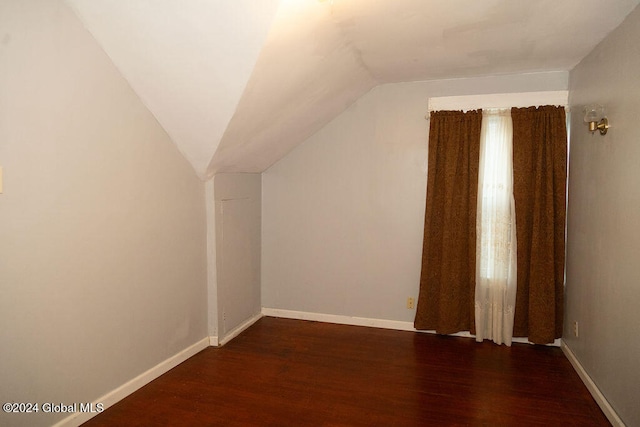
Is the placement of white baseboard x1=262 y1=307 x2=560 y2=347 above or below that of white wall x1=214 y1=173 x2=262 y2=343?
below

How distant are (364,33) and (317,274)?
2.30 metres

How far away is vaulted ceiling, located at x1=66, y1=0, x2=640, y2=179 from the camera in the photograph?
186 cm

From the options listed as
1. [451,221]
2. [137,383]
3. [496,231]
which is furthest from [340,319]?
[137,383]

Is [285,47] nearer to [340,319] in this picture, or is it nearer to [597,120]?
[597,120]

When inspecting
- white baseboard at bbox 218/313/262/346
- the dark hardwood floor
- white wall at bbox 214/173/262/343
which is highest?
white wall at bbox 214/173/262/343

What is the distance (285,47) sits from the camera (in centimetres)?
209

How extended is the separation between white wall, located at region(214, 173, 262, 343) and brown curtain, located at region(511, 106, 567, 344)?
2.35 metres

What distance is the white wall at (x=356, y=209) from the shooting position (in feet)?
11.7

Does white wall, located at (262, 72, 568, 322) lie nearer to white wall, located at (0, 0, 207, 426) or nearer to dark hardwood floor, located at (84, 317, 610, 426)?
dark hardwood floor, located at (84, 317, 610, 426)

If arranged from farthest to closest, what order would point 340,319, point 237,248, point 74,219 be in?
point 340,319 → point 237,248 → point 74,219

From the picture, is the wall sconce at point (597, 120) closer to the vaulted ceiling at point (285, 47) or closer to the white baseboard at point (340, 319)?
the vaulted ceiling at point (285, 47)

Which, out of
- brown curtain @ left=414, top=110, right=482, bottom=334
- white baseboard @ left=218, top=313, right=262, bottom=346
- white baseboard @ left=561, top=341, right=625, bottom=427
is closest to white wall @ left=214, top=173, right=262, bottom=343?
white baseboard @ left=218, top=313, right=262, bottom=346

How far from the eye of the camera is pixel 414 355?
10.1 ft

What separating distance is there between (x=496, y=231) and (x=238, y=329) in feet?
7.94
